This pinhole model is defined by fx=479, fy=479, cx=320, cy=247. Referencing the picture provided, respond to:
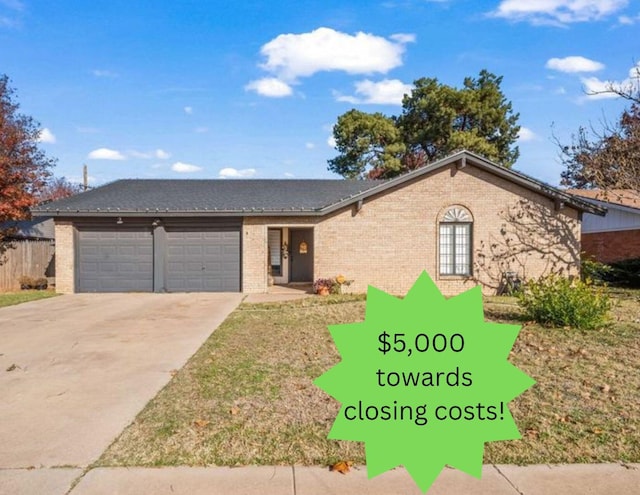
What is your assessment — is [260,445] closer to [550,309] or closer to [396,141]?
[550,309]

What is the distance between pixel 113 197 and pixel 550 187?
48.4 feet

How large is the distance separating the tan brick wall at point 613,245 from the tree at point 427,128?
10.6m

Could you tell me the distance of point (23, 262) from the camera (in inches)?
709

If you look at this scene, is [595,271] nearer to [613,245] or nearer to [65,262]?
[613,245]

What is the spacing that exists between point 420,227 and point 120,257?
32.9 feet

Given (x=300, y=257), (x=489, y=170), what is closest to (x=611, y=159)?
(x=489, y=170)

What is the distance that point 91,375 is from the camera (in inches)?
235

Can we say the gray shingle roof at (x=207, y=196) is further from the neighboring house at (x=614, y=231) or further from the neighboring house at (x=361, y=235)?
the neighboring house at (x=614, y=231)

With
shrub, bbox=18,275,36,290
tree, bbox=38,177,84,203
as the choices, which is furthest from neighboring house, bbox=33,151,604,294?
tree, bbox=38,177,84,203

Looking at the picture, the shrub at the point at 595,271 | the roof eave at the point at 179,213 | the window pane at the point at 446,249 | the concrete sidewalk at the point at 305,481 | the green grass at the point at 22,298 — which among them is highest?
the roof eave at the point at 179,213

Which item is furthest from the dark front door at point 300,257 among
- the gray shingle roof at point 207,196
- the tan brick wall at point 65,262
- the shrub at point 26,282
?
the shrub at point 26,282

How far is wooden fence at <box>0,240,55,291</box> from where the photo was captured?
1736 cm

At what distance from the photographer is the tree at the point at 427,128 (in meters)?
32.6

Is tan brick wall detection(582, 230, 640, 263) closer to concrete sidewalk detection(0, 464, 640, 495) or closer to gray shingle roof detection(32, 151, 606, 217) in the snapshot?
gray shingle roof detection(32, 151, 606, 217)
